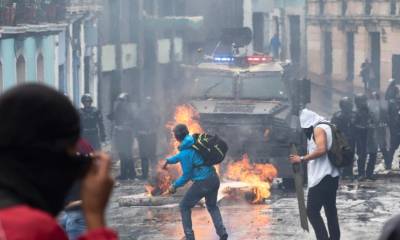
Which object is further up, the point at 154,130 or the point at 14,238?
the point at 14,238

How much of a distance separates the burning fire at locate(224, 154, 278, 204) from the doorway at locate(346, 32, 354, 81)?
29.8 meters

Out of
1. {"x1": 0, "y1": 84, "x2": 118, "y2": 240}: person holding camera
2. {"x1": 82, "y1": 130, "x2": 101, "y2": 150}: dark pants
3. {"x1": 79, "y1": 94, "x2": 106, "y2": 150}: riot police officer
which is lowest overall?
{"x1": 82, "y1": 130, "x2": 101, "y2": 150}: dark pants

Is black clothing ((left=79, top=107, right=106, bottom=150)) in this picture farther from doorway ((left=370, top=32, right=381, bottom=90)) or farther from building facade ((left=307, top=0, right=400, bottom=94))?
doorway ((left=370, top=32, right=381, bottom=90))

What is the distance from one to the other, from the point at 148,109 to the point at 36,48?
19.8ft

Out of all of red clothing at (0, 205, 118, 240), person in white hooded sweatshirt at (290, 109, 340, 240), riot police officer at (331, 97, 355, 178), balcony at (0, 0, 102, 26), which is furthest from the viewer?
balcony at (0, 0, 102, 26)

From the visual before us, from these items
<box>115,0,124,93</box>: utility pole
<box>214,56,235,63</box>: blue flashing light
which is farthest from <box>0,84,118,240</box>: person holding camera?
<box>115,0,124,93</box>: utility pole

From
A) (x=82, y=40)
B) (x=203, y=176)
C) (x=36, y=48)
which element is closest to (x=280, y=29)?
(x=82, y=40)

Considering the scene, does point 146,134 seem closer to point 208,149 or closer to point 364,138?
point 364,138

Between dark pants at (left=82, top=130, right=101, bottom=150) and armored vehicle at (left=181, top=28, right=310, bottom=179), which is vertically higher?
armored vehicle at (left=181, top=28, right=310, bottom=179)

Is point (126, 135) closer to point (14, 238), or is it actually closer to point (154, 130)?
point (154, 130)

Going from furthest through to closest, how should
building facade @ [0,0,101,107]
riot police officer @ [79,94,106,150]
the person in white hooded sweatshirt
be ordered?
building facade @ [0,0,101,107] < riot police officer @ [79,94,106,150] < the person in white hooded sweatshirt

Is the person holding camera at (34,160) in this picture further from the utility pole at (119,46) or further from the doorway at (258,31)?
the doorway at (258,31)

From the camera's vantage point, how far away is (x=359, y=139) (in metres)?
19.6

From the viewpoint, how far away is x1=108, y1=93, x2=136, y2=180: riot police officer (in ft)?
66.0
